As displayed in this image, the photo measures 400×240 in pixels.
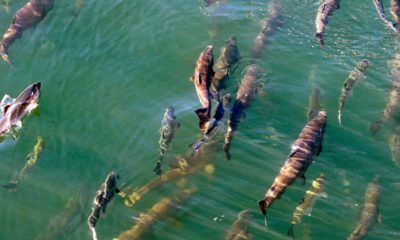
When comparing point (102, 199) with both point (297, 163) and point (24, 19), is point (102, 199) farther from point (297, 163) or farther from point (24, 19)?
point (24, 19)

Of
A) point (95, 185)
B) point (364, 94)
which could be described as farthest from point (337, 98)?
point (95, 185)

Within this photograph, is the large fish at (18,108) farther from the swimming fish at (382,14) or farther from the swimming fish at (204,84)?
the swimming fish at (382,14)

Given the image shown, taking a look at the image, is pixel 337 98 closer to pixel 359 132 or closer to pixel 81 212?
pixel 359 132

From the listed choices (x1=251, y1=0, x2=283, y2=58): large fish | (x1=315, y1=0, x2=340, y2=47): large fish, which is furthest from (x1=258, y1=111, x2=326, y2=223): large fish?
(x1=315, y1=0, x2=340, y2=47): large fish

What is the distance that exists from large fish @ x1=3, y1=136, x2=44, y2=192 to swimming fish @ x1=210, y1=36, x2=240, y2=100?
2932 millimetres

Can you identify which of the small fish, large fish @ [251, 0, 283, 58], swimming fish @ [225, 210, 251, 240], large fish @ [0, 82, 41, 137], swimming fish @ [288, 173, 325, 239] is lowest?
swimming fish @ [288, 173, 325, 239]

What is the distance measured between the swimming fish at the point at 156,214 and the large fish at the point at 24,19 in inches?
168

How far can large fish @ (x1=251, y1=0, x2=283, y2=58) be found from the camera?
34.7ft

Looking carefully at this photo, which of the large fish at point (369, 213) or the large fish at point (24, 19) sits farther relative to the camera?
the large fish at point (24, 19)

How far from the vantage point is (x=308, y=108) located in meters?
9.53

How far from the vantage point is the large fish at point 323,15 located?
10.6m

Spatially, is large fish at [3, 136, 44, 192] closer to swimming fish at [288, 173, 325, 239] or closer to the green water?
the green water

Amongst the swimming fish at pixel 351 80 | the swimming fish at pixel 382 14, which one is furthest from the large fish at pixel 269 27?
the swimming fish at pixel 382 14

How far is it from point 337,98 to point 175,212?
3691 millimetres
